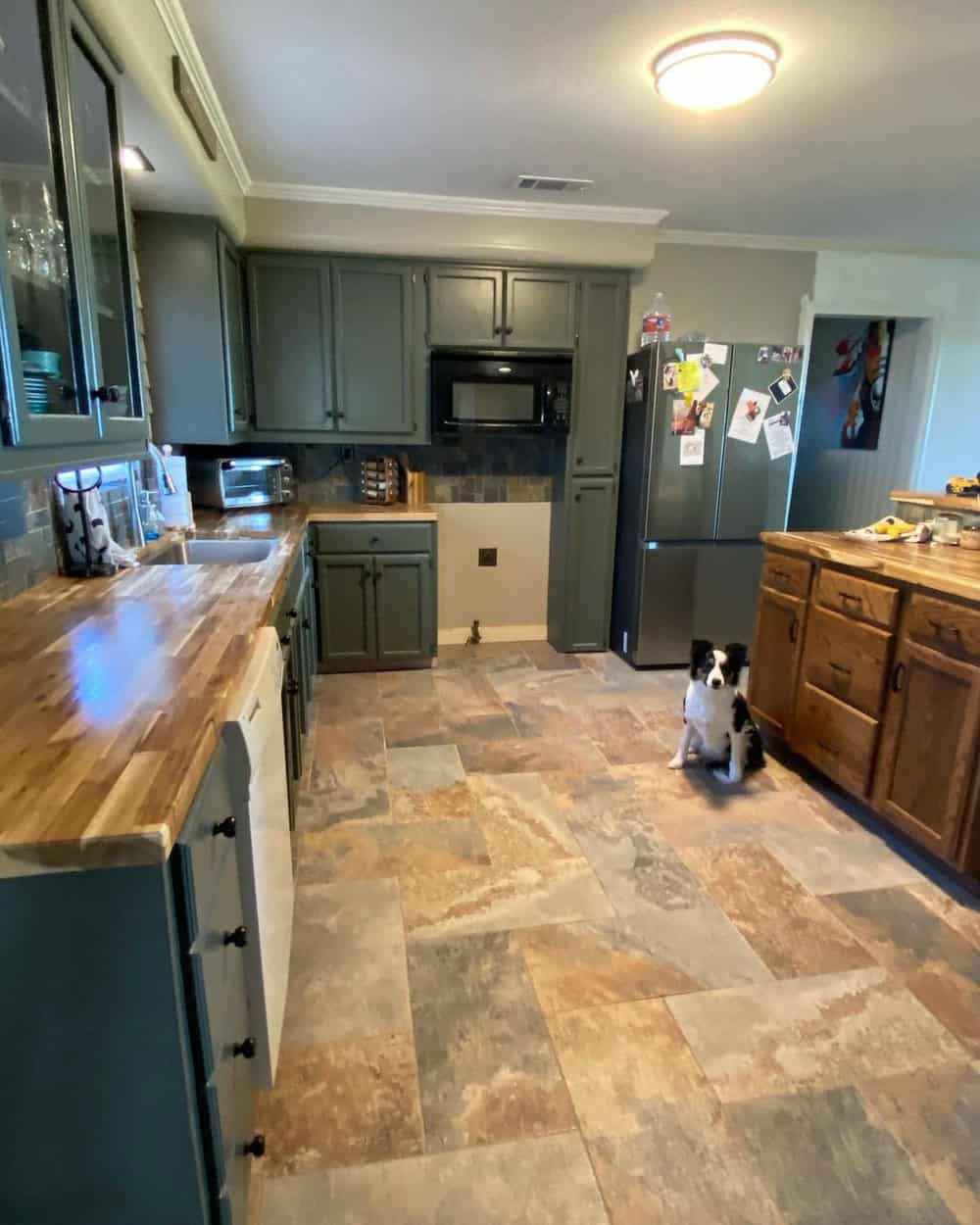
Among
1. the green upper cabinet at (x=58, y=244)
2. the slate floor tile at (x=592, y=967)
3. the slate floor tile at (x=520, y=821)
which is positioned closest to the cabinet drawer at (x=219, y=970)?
the green upper cabinet at (x=58, y=244)

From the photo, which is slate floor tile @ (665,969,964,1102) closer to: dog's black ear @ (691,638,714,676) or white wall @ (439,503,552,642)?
dog's black ear @ (691,638,714,676)

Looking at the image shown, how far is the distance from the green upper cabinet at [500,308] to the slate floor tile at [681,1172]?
3.38 m

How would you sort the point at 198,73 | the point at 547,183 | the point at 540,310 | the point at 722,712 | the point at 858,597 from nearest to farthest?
the point at 198,73, the point at 858,597, the point at 722,712, the point at 547,183, the point at 540,310

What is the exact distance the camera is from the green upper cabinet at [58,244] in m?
1.14

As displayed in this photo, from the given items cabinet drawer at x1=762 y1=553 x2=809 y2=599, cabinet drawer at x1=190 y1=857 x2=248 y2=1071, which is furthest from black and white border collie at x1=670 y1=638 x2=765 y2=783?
cabinet drawer at x1=190 y1=857 x2=248 y2=1071

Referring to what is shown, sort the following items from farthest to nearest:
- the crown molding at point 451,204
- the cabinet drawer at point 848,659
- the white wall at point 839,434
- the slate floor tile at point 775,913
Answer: the white wall at point 839,434, the crown molding at point 451,204, the cabinet drawer at point 848,659, the slate floor tile at point 775,913

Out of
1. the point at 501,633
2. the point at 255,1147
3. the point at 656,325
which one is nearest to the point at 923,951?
the point at 255,1147

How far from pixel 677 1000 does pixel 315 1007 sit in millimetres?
859

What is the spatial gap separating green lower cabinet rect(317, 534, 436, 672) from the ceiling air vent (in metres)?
1.68

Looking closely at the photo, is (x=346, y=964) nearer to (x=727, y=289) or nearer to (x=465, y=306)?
(x=465, y=306)

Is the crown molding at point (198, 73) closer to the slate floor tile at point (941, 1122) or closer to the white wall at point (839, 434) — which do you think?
the slate floor tile at point (941, 1122)

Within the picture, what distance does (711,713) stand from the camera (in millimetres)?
2689

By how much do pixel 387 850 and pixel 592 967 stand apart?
0.77 meters

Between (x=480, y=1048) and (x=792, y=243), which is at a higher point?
(x=792, y=243)
